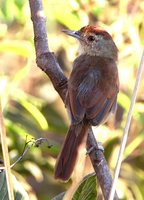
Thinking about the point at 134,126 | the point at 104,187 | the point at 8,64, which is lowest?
the point at 104,187

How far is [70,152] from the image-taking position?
10.1 ft

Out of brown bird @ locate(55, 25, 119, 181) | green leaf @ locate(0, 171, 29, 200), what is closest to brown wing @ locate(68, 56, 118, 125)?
brown bird @ locate(55, 25, 119, 181)

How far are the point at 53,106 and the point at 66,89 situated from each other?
1981 millimetres

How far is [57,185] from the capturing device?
5.12 metres

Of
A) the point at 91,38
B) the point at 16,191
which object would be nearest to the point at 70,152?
the point at 16,191

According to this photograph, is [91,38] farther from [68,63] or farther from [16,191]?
[16,191]

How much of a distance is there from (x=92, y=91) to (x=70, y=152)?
61cm

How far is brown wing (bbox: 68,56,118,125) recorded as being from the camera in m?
3.51

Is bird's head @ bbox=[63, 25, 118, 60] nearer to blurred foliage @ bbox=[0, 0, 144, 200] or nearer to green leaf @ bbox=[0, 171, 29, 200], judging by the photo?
blurred foliage @ bbox=[0, 0, 144, 200]

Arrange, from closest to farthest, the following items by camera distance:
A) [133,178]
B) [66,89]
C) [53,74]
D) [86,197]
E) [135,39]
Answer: [86,197] < [53,74] < [66,89] < [135,39] < [133,178]

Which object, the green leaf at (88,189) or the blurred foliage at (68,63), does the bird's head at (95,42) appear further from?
the green leaf at (88,189)

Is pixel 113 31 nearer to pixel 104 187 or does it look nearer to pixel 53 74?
pixel 53 74

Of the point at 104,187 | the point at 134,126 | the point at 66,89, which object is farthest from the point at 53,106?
the point at 104,187

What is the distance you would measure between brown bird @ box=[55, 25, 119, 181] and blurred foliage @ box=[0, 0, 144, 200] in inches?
8.0
